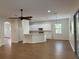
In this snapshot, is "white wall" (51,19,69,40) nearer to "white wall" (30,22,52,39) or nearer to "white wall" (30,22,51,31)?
"white wall" (30,22,52,39)

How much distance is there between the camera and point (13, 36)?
1248 centimetres

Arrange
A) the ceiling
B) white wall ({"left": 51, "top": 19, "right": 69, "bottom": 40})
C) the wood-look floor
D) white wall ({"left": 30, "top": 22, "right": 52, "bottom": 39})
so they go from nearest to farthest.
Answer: the ceiling, the wood-look floor, white wall ({"left": 51, "top": 19, "right": 69, "bottom": 40}), white wall ({"left": 30, "top": 22, "right": 52, "bottom": 39})

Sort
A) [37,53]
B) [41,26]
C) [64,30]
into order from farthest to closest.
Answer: [41,26] → [64,30] → [37,53]

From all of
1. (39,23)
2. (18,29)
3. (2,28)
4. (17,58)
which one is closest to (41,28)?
(39,23)

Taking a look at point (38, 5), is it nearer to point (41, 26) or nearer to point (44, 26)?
point (44, 26)

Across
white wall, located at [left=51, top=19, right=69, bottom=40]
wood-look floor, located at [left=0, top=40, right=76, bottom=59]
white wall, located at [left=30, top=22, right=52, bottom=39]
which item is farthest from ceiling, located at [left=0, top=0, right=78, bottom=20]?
white wall, located at [left=30, top=22, right=52, bottom=39]

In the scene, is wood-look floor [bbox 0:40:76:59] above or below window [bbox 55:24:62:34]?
below

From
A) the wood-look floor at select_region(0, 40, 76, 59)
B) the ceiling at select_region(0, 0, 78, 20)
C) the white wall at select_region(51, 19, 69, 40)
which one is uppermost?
the ceiling at select_region(0, 0, 78, 20)

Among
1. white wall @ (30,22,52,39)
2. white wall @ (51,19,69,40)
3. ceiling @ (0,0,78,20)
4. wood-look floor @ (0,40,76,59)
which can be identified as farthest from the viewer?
white wall @ (30,22,52,39)

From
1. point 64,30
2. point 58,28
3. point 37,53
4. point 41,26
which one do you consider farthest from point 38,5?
Answer: point 41,26

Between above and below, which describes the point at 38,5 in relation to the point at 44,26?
above

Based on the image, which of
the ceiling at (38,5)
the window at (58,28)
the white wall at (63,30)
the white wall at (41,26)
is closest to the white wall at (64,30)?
the white wall at (63,30)

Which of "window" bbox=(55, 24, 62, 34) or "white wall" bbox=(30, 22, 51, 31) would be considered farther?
"white wall" bbox=(30, 22, 51, 31)

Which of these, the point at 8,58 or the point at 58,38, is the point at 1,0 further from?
the point at 58,38
